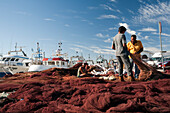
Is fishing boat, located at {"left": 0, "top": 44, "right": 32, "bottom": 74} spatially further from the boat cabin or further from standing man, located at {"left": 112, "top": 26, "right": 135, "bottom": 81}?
standing man, located at {"left": 112, "top": 26, "right": 135, "bottom": 81}

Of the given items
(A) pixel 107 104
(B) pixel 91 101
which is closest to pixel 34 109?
(B) pixel 91 101

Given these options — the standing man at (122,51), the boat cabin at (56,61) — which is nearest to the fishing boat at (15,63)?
the boat cabin at (56,61)

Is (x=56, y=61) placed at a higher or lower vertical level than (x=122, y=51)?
lower

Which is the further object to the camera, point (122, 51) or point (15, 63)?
point (15, 63)

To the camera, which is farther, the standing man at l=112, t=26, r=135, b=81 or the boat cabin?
the boat cabin

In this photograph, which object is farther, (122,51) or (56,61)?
(56,61)

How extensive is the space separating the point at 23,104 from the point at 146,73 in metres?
4.05

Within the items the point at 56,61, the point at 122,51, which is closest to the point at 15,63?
the point at 56,61

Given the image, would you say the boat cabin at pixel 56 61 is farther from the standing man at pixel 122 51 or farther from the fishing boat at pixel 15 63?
the standing man at pixel 122 51

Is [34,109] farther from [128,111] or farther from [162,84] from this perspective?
[162,84]

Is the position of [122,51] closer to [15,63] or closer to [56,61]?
[56,61]

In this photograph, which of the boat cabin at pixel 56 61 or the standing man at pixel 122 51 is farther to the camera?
the boat cabin at pixel 56 61

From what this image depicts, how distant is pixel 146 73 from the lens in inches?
184

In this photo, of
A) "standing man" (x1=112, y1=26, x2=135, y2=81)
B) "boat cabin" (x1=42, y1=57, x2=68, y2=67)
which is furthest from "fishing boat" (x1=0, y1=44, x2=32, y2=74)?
"standing man" (x1=112, y1=26, x2=135, y2=81)
